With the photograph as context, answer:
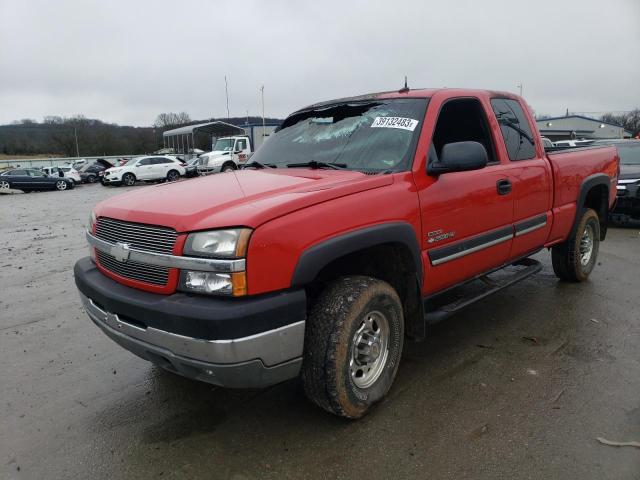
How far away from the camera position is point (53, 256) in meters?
8.05

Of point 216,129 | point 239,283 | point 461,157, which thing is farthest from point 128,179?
point 239,283

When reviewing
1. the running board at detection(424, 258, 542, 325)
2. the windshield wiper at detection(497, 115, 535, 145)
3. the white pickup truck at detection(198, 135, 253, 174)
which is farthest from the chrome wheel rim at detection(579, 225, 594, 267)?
the white pickup truck at detection(198, 135, 253, 174)

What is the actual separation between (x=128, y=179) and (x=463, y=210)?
93.7 feet

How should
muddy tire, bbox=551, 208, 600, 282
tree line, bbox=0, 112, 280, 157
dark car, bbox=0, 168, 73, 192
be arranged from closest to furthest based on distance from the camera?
muddy tire, bbox=551, 208, 600, 282
dark car, bbox=0, 168, 73, 192
tree line, bbox=0, 112, 280, 157

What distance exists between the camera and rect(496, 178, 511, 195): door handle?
12.3 ft

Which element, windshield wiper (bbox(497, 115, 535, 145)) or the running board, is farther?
windshield wiper (bbox(497, 115, 535, 145))

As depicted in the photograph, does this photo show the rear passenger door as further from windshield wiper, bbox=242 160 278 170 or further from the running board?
windshield wiper, bbox=242 160 278 170

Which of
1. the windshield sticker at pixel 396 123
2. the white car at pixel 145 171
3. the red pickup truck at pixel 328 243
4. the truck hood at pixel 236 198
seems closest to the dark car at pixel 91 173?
the white car at pixel 145 171

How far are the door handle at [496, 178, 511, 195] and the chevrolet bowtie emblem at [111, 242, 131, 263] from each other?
268 cm

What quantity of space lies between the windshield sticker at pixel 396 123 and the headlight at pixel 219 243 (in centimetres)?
158

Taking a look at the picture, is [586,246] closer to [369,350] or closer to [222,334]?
[369,350]

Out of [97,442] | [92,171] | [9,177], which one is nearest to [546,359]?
[97,442]

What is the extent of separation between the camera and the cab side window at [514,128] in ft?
13.7

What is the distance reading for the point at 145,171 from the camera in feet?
96.5
